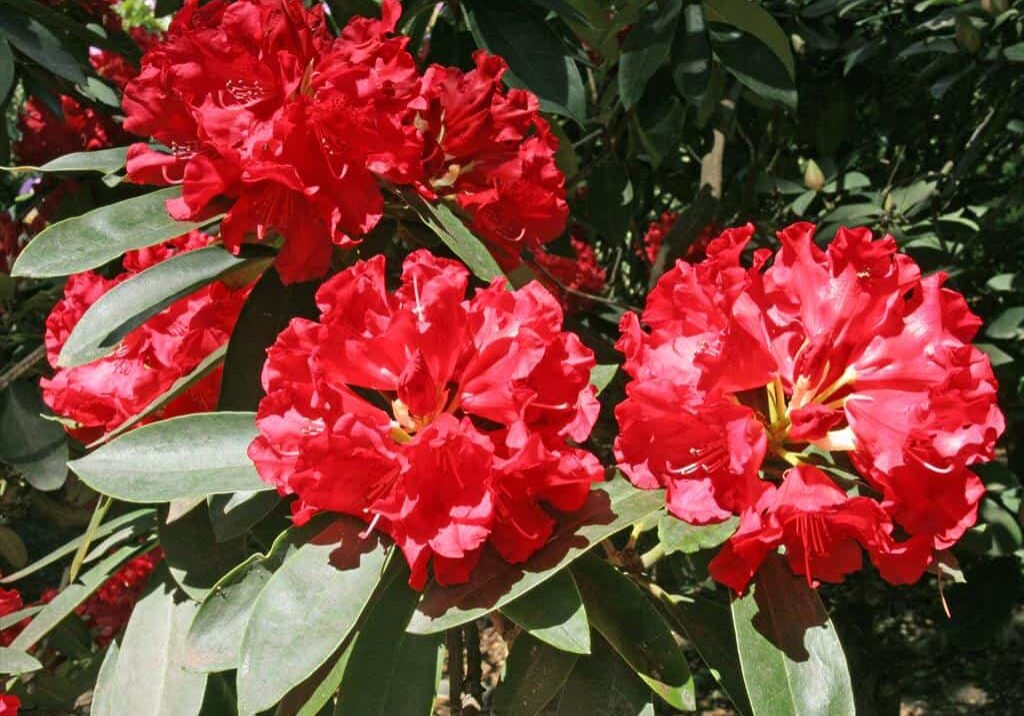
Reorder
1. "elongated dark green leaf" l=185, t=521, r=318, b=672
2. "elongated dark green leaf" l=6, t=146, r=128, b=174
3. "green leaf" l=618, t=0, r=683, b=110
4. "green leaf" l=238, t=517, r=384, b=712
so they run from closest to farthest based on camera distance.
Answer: "green leaf" l=238, t=517, r=384, b=712 → "elongated dark green leaf" l=185, t=521, r=318, b=672 → "elongated dark green leaf" l=6, t=146, r=128, b=174 → "green leaf" l=618, t=0, r=683, b=110

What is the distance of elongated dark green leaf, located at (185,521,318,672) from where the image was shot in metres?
0.99

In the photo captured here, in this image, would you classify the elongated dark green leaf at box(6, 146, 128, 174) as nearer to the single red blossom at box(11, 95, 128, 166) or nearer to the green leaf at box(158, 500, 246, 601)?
the green leaf at box(158, 500, 246, 601)

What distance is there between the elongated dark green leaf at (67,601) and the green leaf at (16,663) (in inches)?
3.8

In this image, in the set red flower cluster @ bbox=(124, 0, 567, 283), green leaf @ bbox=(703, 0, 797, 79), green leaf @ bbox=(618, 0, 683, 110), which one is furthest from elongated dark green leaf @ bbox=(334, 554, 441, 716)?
green leaf @ bbox=(703, 0, 797, 79)

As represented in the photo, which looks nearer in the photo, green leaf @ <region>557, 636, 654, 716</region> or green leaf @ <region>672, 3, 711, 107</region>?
green leaf @ <region>557, 636, 654, 716</region>

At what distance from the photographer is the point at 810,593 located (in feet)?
3.30

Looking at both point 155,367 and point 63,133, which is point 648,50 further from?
point 63,133

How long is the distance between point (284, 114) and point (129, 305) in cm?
24

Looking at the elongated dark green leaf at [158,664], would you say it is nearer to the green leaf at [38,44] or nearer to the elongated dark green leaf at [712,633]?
the elongated dark green leaf at [712,633]

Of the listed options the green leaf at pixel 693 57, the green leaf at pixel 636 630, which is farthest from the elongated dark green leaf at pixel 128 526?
the green leaf at pixel 693 57

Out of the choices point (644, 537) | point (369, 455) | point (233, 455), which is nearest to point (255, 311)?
point (233, 455)

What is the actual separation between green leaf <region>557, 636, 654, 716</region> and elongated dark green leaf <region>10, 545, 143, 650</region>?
66 centimetres

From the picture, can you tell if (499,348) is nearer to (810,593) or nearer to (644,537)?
(810,593)

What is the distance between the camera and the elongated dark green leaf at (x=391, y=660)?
38.5 inches
